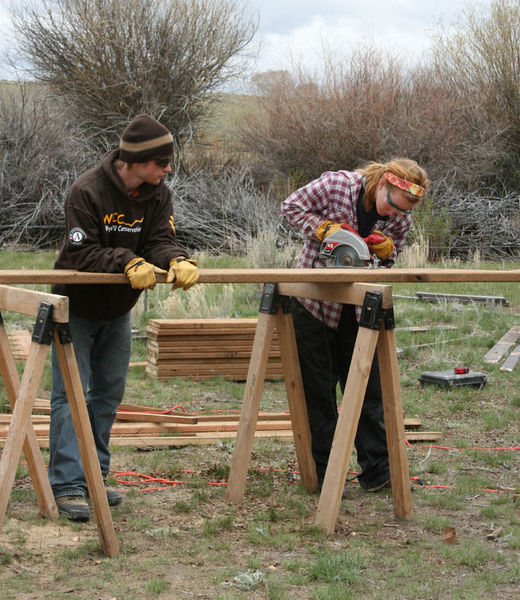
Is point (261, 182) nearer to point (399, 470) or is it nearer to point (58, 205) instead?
point (58, 205)

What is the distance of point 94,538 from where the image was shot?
12.8ft

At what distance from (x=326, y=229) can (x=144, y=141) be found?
120 centimetres

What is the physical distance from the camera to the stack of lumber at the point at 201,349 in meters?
7.72

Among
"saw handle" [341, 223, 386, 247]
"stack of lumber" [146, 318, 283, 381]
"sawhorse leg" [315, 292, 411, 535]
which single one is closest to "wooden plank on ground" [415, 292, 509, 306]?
"stack of lumber" [146, 318, 283, 381]

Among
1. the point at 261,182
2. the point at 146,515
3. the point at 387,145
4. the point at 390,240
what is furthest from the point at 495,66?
the point at 146,515

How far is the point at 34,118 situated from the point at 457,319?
11.6 metres

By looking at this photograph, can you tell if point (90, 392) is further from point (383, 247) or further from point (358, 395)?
point (383, 247)

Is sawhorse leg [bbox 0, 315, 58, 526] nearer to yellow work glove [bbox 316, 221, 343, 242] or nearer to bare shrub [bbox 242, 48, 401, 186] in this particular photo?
yellow work glove [bbox 316, 221, 343, 242]

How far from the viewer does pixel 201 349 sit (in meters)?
7.81

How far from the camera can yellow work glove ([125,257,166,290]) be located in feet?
12.1

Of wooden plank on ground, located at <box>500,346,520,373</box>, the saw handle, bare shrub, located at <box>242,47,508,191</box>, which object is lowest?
wooden plank on ground, located at <box>500,346,520,373</box>

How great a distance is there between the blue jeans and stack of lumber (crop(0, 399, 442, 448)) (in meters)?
1.17

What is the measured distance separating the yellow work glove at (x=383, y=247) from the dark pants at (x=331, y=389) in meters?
0.37

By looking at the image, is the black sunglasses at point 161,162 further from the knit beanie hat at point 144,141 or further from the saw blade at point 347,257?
the saw blade at point 347,257
